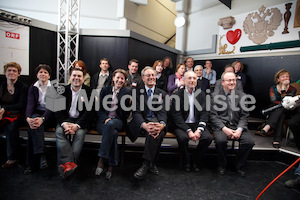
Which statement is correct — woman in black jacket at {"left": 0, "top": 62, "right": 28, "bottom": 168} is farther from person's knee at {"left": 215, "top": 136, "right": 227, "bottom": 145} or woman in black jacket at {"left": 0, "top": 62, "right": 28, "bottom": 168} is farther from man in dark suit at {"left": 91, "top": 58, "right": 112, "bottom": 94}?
person's knee at {"left": 215, "top": 136, "right": 227, "bottom": 145}

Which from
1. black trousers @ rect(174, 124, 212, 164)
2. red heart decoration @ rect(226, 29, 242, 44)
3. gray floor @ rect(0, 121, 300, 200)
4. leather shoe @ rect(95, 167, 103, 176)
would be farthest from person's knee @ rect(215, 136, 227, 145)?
red heart decoration @ rect(226, 29, 242, 44)

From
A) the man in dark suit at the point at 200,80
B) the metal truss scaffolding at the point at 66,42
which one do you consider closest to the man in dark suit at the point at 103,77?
the metal truss scaffolding at the point at 66,42

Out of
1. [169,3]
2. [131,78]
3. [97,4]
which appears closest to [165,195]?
[131,78]

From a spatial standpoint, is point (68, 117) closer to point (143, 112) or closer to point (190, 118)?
point (143, 112)

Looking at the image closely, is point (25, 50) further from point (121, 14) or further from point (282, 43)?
point (282, 43)

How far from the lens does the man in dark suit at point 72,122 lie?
201cm

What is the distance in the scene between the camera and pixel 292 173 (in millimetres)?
2396

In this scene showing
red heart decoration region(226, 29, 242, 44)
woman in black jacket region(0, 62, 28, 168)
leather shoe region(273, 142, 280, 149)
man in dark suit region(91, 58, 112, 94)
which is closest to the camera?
woman in black jacket region(0, 62, 28, 168)

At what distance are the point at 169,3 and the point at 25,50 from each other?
6379 millimetres

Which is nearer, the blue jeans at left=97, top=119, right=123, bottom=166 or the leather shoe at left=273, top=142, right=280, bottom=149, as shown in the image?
the blue jeans at left=97, top=119, right=123, bottom=166

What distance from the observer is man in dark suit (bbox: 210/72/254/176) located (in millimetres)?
2326

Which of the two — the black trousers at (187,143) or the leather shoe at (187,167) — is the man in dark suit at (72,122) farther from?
the leather shoe at (187,167)

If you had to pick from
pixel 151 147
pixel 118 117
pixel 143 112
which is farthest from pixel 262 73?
pixel 118 117

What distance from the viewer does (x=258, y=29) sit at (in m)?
4.50
